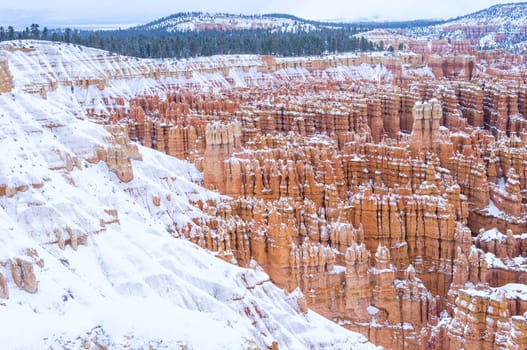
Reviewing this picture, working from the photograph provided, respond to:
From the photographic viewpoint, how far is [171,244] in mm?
32250

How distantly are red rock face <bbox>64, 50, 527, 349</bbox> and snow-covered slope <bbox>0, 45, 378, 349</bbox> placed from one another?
3.11 meters

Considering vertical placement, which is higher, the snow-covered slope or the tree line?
the tree line

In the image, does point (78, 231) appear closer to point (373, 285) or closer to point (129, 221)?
point (129, 221)

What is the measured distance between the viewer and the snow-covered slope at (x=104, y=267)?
20.3 m

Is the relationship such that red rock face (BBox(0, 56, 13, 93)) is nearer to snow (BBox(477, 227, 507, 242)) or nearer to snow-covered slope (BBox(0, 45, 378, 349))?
snow-covered slope (BBox(0, 45, 378, 349))

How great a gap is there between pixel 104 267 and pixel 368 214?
21.2 metres

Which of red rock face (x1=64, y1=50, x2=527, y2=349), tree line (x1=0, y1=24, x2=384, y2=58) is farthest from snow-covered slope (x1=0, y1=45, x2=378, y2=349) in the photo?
tree line (x1=0, y1=24, x2=384, y2=58)

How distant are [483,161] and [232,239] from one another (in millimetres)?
22921

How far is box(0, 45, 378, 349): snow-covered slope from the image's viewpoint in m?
20.3

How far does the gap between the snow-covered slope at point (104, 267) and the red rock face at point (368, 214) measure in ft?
10.2

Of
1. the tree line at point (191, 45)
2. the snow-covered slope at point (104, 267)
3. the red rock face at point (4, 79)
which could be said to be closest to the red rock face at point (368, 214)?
the snow-covered slope at point (104, 267)

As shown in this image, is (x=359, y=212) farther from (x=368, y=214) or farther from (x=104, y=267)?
(x=104, y=267)

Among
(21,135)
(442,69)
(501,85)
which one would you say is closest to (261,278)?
(21,135)

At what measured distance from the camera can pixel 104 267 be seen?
29.2 metres
